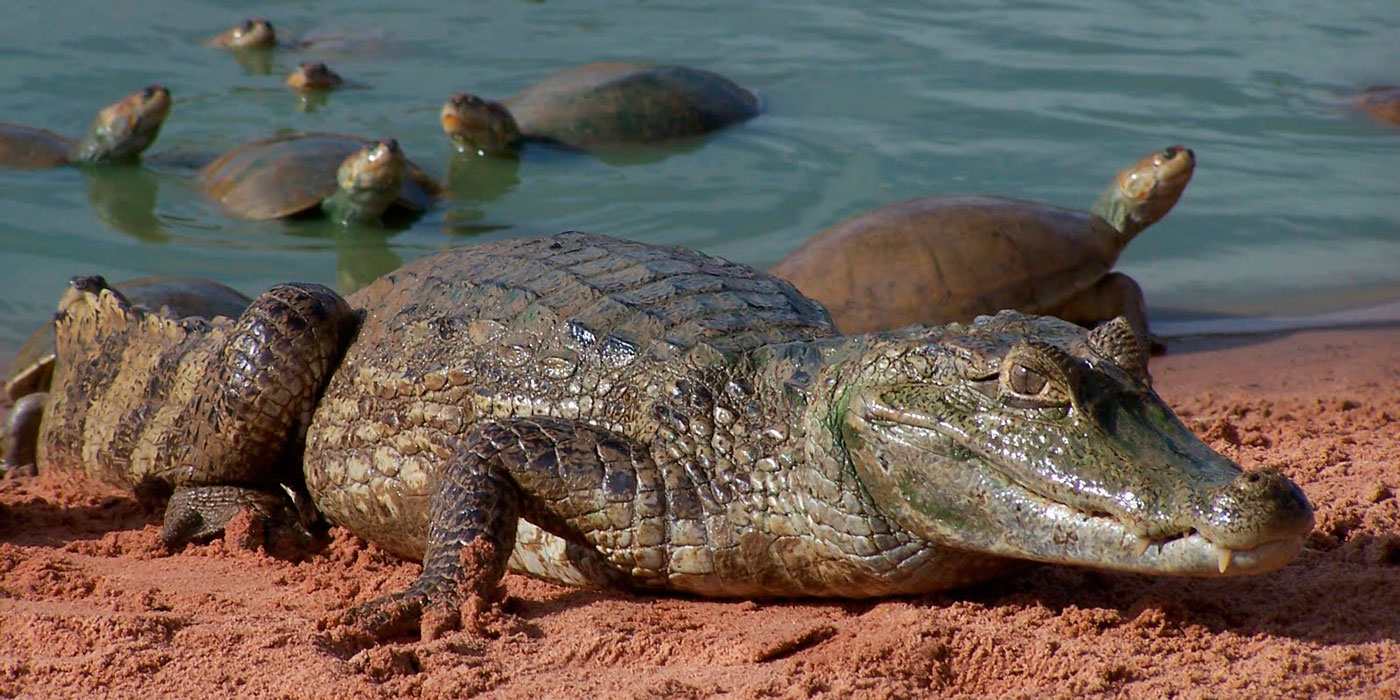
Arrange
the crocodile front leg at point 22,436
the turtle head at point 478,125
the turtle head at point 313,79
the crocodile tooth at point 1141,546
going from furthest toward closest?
the turtle head at point 313,79, the turtle head at point 478,125, the crocodile front leg at point 22,436, the crocodile tooth at point 1141,546

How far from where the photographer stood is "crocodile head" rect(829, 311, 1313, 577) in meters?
2.71

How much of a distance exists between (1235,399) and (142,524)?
13.3 feet

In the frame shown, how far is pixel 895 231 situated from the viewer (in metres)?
7.07

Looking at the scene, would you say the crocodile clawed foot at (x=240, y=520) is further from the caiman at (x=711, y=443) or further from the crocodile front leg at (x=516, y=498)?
the crocodile front leg at (x=516, y=498)

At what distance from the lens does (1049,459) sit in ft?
9.70

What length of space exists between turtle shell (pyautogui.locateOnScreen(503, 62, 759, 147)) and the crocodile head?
7360 millimetres

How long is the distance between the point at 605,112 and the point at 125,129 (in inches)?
134

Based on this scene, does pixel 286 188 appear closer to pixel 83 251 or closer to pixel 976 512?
pixel 83 251

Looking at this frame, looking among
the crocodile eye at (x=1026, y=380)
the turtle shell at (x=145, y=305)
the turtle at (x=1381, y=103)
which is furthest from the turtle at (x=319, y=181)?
the turtle at (x=1381, y=103)

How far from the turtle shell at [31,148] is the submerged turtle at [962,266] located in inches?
A: 221

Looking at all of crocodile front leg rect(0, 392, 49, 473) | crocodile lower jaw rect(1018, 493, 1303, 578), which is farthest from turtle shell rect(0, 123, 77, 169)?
crocodile lower jaw rect(1018, 493, 1303, 578)

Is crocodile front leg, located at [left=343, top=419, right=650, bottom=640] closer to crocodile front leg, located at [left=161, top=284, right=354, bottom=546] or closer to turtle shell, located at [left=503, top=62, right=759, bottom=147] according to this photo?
crocodile front leg, located at [left=161, top=284, right=354, bottom=546]

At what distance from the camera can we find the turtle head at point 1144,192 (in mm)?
8016

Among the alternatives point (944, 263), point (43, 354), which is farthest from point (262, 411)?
point (944, 263)
